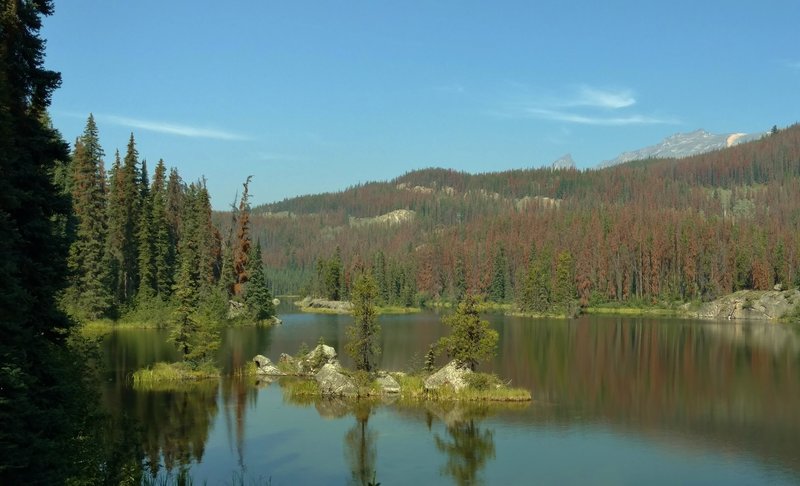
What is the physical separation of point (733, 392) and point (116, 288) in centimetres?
7438

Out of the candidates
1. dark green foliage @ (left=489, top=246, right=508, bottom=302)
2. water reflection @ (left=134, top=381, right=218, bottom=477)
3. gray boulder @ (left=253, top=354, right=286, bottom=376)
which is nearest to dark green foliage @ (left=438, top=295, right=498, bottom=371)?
gray boulder @ (left=253, top=354, right=286, bottom=376)

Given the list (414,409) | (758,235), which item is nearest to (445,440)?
(414,409)

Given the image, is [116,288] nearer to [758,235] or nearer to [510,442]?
[510,442]

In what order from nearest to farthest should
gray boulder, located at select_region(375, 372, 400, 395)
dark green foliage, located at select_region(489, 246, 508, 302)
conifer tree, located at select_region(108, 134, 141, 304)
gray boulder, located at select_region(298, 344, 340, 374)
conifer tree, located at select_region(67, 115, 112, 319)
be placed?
gray boulder, located at select_region(375, 372, 400, 395)
gray boulder, located at select_region(298, 344, 340, 374)
conifer tree, located at select_region(67, 115, 112, 319)
conifer tree, located at select_region(108, 134, 141, 304)
dark green foliage, located at select_region(489, 246, 508, 302)

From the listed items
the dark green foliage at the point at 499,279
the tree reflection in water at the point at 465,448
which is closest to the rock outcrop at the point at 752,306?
the dark green foliage at the point at 499,279

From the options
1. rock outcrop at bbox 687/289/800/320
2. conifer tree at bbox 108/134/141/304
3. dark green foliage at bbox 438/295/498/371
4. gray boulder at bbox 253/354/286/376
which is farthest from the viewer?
rock outcrop at bbox 687/289/800/320

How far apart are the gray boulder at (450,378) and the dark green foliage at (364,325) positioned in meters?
4.38

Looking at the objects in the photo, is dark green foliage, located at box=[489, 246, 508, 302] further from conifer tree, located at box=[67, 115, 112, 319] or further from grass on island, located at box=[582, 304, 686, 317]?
conifer tree, located at box=[67, 115, 112, 319]

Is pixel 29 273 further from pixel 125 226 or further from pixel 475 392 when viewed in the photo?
pixel 125 226

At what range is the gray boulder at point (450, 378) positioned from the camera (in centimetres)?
4944

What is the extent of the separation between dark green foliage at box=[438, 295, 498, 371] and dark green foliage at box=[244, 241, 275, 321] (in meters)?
60.6

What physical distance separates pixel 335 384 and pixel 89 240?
4989cm

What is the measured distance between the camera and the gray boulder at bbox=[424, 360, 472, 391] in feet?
162

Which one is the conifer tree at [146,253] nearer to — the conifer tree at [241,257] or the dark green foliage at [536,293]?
the conifer tree at [241,257]
